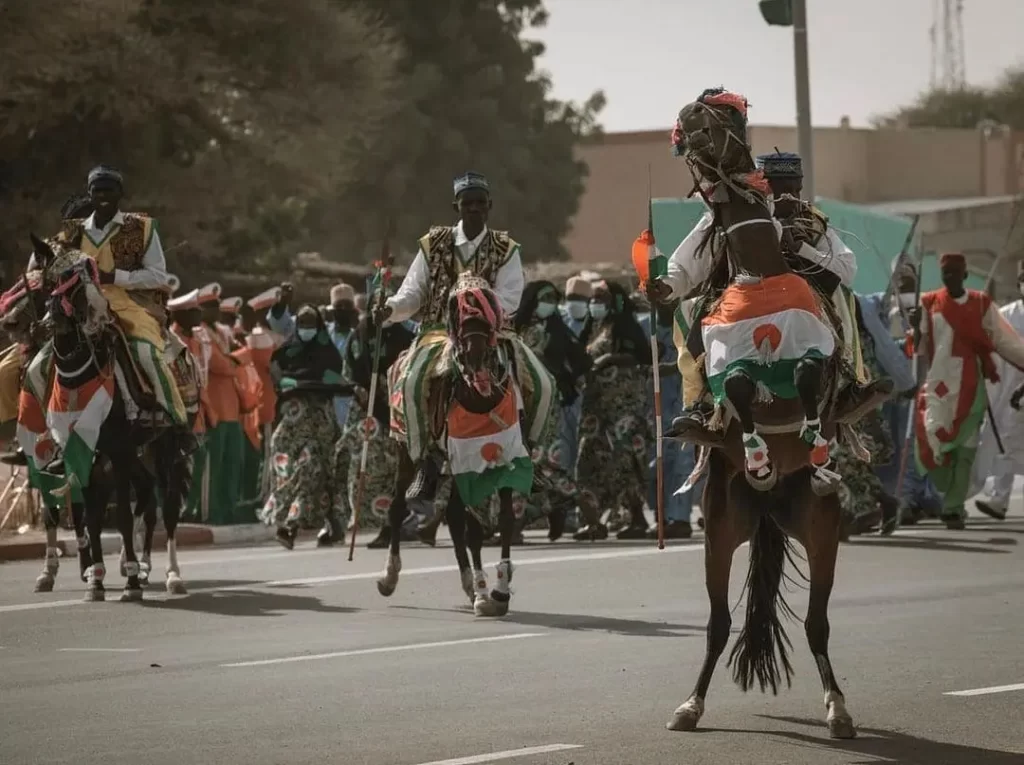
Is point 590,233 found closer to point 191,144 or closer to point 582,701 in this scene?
point 191,144

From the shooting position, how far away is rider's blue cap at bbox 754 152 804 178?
12438 mm

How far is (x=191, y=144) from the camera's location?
4056 cm

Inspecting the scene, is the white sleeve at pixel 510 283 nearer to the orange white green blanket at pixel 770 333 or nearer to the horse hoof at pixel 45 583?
the horse hoof at pixel 45 583

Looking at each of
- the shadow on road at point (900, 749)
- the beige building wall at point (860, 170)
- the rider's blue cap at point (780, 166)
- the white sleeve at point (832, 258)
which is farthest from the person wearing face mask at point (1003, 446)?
the beige building wall at point (860, 170)

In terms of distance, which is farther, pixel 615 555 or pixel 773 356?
pixel 615 555

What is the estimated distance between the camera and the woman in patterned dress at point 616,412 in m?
21.2

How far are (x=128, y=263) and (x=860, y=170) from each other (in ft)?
226

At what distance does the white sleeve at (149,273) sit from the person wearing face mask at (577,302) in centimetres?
655

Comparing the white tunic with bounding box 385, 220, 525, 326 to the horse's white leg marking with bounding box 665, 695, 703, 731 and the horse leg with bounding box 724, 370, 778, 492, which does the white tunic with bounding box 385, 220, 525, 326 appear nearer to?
the horse leg with bounding box 724, 370, 778, 492

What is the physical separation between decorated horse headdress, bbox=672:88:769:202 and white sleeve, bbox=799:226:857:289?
76cm

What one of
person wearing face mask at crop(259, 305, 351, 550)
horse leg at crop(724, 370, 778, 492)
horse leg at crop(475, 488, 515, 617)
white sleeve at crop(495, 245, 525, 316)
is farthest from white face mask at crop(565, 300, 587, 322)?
horse leg at crop(724, 370, 778, 492)

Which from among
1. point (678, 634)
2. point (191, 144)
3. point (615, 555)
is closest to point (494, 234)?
point (678, 634)

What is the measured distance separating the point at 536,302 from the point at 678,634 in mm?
8325

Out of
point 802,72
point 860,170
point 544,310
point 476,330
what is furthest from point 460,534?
point 860,170
